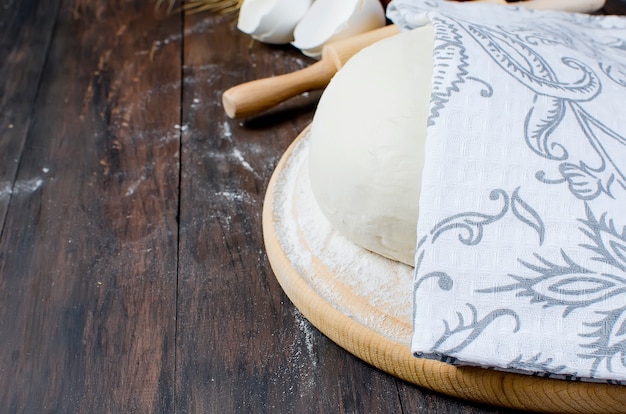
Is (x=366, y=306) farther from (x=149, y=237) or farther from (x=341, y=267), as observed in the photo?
(x=149, y=237)

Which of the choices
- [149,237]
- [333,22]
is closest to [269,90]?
[333,22]

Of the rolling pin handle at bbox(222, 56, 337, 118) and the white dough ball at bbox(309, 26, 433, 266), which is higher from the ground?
the white dough ball at bbox(309, 26, 433, 266)

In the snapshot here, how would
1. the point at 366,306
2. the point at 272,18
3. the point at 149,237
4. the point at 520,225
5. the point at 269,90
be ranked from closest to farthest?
the point at 520,225
the point at 366,306
the point at 149,237
the point at 269,90
the point at 272,18

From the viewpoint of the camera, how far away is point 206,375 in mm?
646

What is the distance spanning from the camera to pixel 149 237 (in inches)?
31.9

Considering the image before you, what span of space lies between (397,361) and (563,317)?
6.6 inches

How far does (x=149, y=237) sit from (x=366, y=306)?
1.09ft

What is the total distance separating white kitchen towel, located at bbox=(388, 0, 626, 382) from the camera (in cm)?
49

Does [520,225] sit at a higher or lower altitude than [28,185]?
higher

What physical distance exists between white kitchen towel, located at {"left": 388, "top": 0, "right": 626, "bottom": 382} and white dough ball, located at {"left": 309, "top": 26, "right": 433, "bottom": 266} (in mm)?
38

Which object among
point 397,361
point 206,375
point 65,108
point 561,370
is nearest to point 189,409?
point 206,375

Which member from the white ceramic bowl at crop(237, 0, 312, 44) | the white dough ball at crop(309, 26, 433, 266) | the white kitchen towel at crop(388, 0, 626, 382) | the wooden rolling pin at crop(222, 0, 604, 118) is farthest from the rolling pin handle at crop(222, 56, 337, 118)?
the white kitchen towel at crop(388, 0, 626, 382)

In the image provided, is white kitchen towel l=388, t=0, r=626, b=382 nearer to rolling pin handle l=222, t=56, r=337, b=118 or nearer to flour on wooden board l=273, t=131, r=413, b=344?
flour on wooden board l=273, t=131, r=413, b=344

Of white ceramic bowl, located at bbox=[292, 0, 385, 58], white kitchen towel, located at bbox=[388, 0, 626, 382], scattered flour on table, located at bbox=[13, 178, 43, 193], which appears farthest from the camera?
white ceramic bowl, located at bbox=[292, 0, 385, 58]
